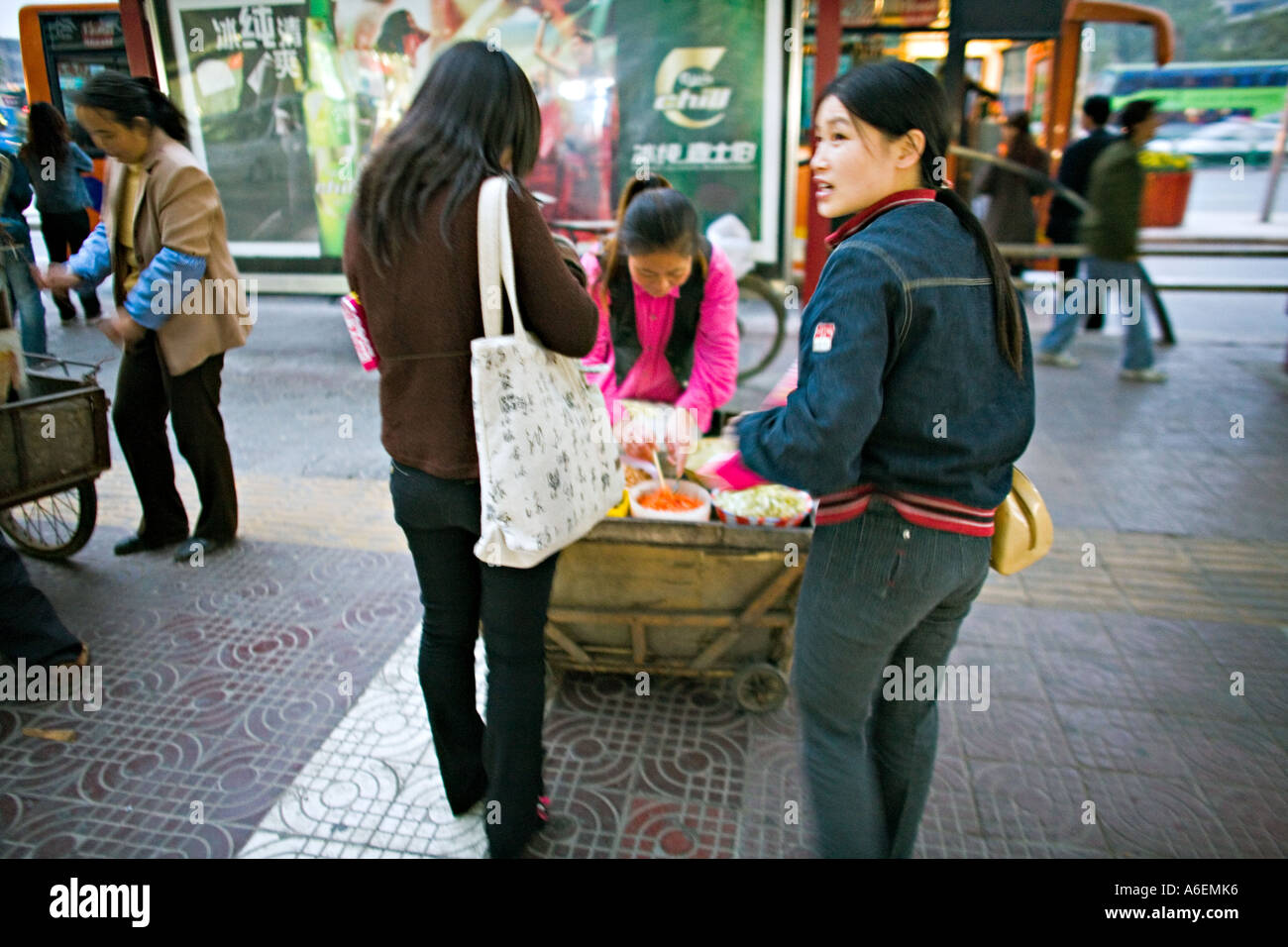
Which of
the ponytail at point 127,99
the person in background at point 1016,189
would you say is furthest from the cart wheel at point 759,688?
the person in background at point 1016,189

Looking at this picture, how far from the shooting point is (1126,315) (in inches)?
274

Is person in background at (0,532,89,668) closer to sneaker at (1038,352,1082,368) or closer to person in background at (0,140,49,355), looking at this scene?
person in background at (0,140,49,355)

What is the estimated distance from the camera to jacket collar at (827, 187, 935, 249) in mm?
1621

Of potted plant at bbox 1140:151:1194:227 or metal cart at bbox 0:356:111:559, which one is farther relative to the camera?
potted plant at bbox 1140:151:1194:227

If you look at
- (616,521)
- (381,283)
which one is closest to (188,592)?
(616,521)

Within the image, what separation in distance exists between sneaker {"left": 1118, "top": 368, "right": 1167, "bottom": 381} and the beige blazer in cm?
648

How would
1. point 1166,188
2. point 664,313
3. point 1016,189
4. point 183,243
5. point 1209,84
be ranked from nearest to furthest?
point 664,313 → point 183,243 → point 1016,189 → point 1166,188 → point 1209,84

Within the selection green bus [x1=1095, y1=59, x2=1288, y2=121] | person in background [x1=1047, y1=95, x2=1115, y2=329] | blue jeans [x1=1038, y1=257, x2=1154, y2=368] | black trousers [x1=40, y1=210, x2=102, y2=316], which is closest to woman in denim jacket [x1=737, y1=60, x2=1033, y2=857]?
black trousers [x1=40, y1=210, x2=102, y2=316]

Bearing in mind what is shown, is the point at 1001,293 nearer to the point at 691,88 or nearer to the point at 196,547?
the point at 196,547

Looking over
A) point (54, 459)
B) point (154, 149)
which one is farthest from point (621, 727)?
point (154, 149)

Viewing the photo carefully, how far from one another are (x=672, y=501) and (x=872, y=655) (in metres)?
1.23

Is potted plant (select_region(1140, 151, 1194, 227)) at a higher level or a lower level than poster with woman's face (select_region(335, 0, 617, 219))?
lower
